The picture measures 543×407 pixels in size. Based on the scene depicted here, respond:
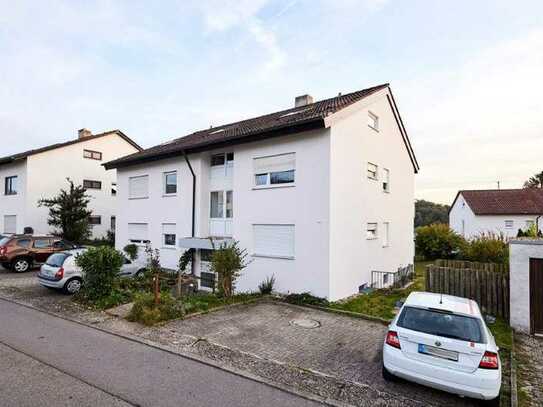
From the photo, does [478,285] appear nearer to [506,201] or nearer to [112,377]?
[112,377]

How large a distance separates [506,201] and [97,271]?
126 ft

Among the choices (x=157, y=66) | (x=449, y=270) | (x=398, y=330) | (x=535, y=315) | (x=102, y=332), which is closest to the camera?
(x=398, y=330)

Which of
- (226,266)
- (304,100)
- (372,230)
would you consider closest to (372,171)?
(372,230)

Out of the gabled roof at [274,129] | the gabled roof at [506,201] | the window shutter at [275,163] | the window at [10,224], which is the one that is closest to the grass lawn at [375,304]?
the window shutter at [275,163]

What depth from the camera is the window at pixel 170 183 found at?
16016 mm

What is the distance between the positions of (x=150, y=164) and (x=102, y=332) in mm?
10731

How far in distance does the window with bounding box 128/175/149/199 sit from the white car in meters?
14.6

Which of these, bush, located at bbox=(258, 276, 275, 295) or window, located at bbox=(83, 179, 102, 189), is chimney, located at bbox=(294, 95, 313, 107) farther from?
window, located at bbox=(83, 179, 102, 189)

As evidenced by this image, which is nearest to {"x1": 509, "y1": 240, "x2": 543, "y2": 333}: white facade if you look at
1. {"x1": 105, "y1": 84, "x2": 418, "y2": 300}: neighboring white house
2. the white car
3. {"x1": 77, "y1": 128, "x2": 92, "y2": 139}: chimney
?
the white car

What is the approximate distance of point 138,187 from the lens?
1772cm

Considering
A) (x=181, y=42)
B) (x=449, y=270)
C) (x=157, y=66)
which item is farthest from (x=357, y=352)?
(x=157, y=66)

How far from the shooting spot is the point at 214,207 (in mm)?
14719

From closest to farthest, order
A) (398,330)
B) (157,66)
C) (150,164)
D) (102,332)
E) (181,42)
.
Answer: (398,330) → (102,332) → (181,42) → (157,66) → (150,164)

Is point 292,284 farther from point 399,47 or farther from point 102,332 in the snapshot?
point 399,47
